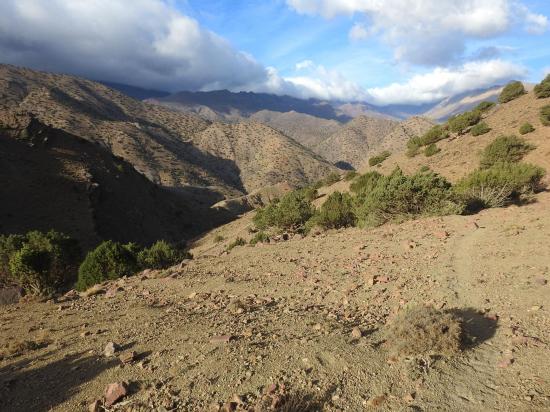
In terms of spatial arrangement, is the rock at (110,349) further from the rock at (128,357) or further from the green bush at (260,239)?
the green bush at (260,239)

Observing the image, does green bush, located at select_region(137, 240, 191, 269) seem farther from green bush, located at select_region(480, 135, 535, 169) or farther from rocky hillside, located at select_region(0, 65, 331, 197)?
rocky hillside, located at select_region(0, 65, 331, 197)

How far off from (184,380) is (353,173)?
3978 cm

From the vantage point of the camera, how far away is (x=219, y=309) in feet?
25.7

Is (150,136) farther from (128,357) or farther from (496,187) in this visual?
(128,357)

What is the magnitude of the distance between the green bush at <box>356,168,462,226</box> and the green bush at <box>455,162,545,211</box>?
1737 millimetres

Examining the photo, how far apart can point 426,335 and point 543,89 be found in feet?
134

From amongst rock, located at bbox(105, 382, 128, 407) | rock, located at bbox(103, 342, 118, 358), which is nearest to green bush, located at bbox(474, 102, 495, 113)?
rock, located at bbox(103, 342, 118, 358)

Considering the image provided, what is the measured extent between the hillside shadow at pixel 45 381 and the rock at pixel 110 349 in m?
0.16

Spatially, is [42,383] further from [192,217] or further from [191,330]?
[192,217]

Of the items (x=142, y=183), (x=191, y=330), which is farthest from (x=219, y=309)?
(x=142, y=183)

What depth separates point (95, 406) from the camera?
15.1ft

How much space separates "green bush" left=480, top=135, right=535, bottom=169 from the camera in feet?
82.5

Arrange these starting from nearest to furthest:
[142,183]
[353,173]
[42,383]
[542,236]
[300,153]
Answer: [42,383], [542,236], [353,173], [142,183], [300,153]

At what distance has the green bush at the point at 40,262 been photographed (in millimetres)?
12008
